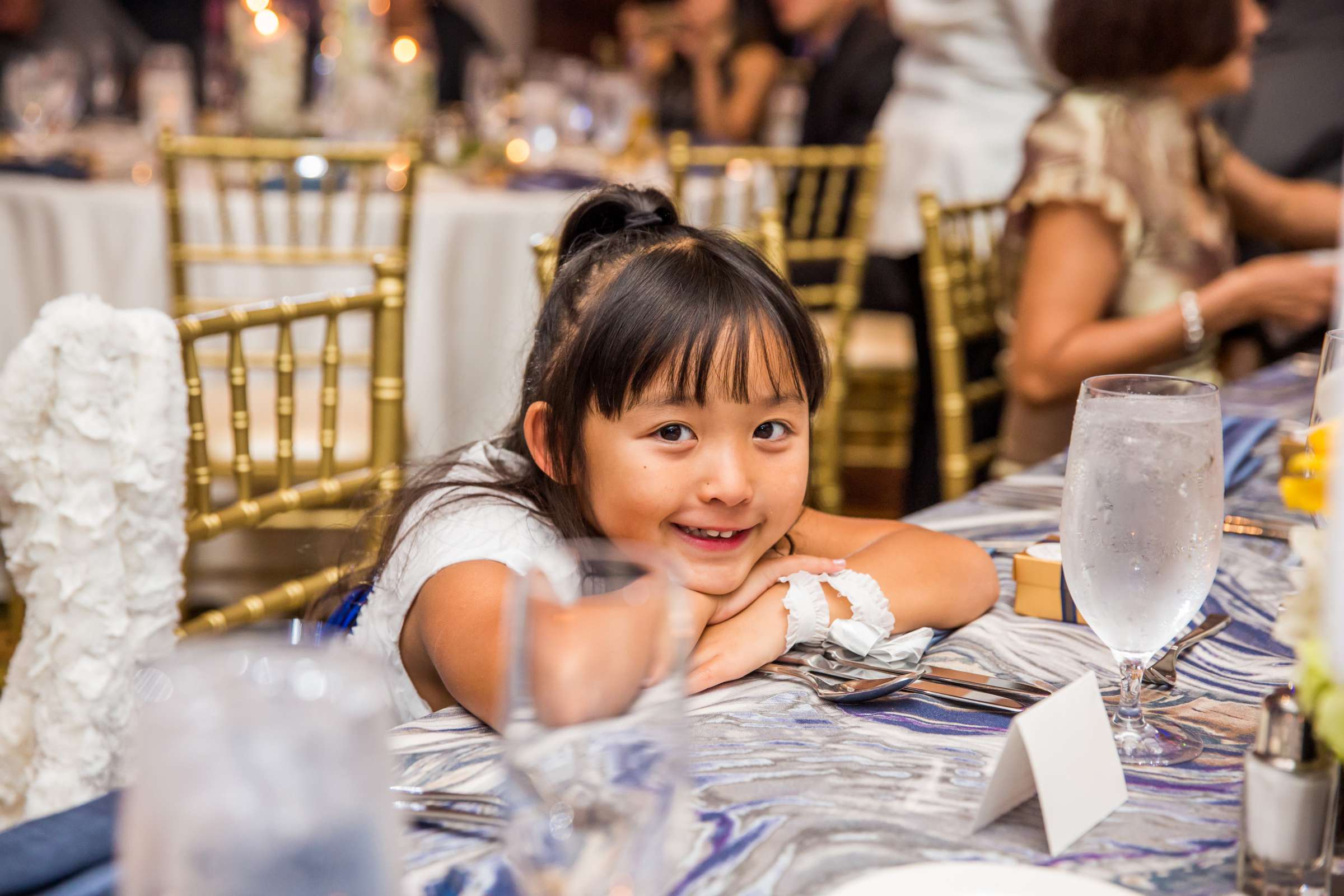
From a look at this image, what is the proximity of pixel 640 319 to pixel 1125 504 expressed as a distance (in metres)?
0.41

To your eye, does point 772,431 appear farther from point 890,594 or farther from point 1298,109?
point 1298,109

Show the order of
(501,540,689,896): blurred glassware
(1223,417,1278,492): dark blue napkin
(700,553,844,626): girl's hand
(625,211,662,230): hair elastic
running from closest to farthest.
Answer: (501,540,689,896): blurred glassware → (700,553,844,626): girl's hand → (625,211,662,230): hair elastic → (1223,417,1278,492): dark blue napkin

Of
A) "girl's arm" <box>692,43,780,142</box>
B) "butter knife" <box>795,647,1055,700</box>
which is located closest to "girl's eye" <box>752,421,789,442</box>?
"butter knife" <box>795,647,1055,700</box>

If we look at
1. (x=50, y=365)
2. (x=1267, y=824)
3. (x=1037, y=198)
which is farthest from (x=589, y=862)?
(x=1037, y=198)

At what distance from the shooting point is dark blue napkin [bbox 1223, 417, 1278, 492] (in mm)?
1295

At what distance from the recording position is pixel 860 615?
90cm

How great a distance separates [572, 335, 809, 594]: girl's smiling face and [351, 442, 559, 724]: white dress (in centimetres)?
7

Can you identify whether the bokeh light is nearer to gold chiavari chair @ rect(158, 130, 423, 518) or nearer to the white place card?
gold chiavari chair @ rect(158, 130, 423, 518)

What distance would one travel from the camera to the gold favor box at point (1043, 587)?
0.94 meters

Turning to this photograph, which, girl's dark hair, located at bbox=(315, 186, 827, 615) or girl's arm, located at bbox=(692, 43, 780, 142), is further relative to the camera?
girl's arm, located at bbox=(692, 43, 780, 142)

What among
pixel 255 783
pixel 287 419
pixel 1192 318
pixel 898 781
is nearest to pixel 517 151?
pixel 1192 318

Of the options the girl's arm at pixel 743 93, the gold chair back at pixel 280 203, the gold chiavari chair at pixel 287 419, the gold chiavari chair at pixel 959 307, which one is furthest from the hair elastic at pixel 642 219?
the girl's arm at pixel 743 93

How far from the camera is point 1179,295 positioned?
211 centimetres

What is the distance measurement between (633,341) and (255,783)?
0.65 metres
